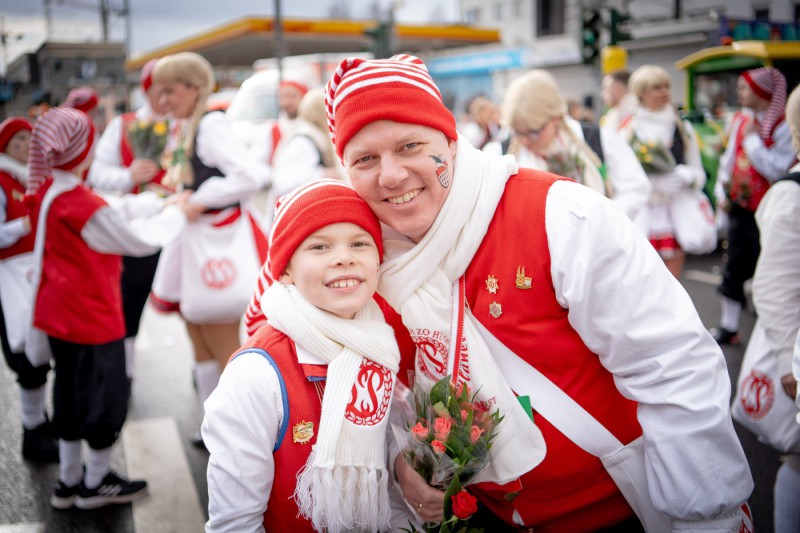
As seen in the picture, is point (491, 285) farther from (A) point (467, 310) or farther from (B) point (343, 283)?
(B) point (343, 283)

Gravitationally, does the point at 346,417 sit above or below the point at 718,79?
below

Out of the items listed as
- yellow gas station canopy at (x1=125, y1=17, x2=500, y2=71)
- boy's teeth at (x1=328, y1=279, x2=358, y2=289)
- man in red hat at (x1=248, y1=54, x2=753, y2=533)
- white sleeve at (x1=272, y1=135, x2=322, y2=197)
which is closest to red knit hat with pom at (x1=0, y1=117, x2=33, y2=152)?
white sleeve at (x1=272, y1=135, x2=322, y2=197)

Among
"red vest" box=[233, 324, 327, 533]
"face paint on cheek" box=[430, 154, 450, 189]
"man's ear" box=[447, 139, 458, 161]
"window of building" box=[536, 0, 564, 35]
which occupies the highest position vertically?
"window of building" box=[536, 0, 564, 35]

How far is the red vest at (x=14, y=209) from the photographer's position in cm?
439

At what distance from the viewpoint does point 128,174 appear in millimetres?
4789

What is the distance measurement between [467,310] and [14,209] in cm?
384

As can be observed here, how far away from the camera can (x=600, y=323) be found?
1730 millimetres

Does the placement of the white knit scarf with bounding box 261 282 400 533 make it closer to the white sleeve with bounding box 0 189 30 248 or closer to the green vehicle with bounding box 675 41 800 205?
the white sleeve with bounding box 0 189 30 248

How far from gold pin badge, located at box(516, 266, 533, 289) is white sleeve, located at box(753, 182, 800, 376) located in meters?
1.35

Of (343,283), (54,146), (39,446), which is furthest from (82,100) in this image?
(343,283)

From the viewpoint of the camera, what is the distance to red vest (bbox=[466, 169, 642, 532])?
181cm

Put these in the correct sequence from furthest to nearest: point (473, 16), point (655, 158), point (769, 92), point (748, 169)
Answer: point (473, 16), point (748, 169), point (769, 92), point (655, 158)

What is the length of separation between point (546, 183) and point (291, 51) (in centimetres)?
3086

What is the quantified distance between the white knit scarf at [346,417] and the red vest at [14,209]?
3224 mm
